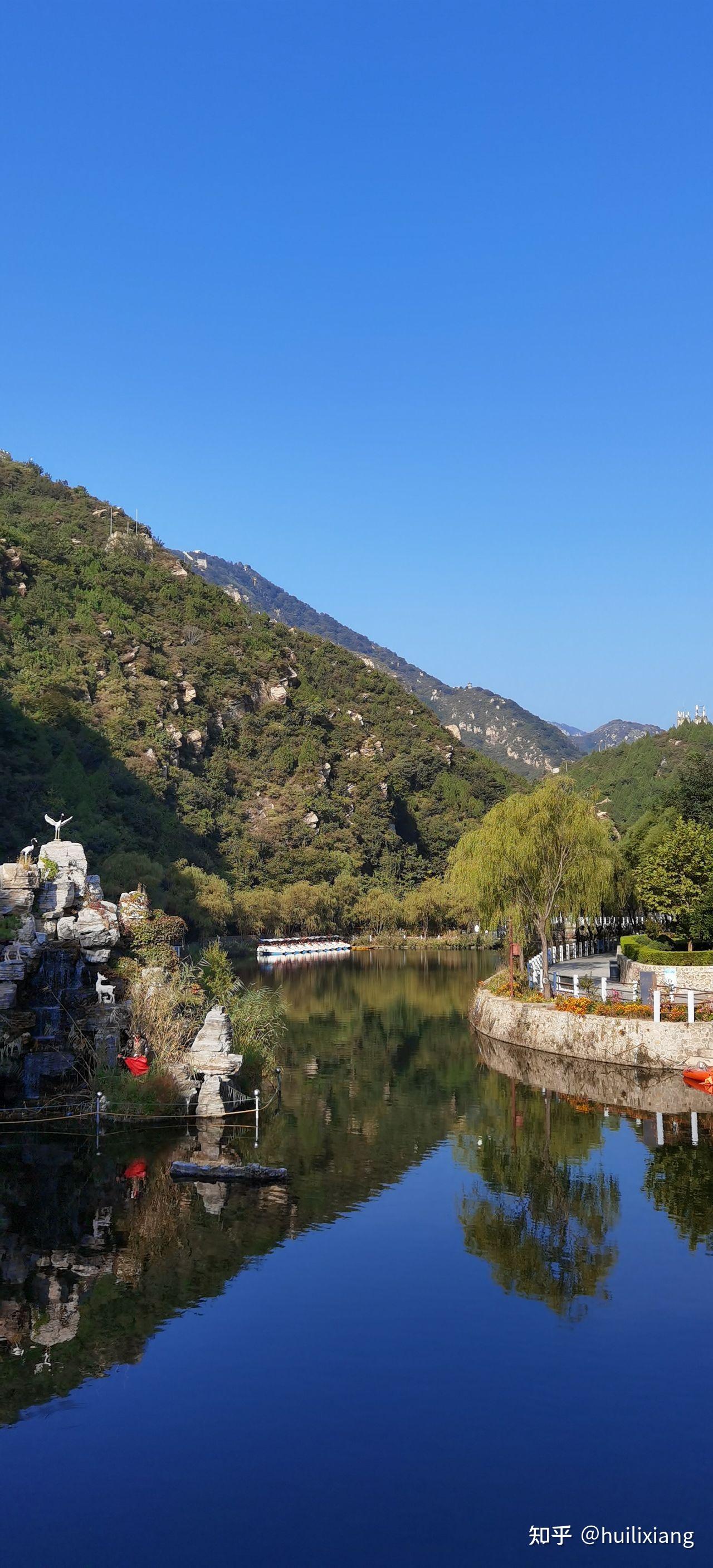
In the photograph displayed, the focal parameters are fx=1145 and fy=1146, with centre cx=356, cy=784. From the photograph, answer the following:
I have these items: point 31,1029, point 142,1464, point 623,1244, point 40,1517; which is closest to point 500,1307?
point 623,1244

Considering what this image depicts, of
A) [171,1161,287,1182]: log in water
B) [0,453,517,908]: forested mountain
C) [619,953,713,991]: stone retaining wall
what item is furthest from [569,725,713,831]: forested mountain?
[171,1161,287,1182]: log in water

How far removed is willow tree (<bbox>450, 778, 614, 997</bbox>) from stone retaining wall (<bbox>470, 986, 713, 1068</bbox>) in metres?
2.42

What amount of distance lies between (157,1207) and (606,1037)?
1575 cm

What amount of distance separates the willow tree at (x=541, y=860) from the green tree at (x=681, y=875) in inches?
93.4

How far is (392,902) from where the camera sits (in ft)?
345

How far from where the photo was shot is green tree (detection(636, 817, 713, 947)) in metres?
43.0

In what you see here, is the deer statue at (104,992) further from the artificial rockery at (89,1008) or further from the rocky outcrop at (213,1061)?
the rocky outcrop at (213,1061)

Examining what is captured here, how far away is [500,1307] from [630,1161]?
8.33 metres

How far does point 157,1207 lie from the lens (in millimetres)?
20969

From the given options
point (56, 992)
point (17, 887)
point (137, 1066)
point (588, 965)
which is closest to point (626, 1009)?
point (137, 1066)

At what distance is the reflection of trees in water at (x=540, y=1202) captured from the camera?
17.8 meters

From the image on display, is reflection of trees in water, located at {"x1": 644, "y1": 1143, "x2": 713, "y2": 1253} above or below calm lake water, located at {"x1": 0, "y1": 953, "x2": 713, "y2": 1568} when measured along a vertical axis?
above

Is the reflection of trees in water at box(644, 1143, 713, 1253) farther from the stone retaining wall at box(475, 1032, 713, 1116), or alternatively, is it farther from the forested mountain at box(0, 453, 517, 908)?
the forested mountain at box(0, 453, 517, 908)

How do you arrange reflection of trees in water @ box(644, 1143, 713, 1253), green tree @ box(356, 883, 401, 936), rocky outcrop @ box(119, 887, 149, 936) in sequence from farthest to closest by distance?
1. green tree @ box(356, 883, 401, 936)
2. rocky outcrop @ box(119, 887, 149, 936)
3. reflection of trees in water @ box(644, 1143, 713, 1253)
